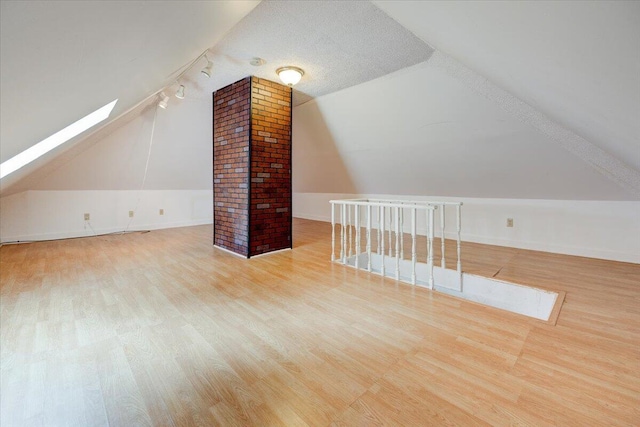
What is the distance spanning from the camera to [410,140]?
3965mm

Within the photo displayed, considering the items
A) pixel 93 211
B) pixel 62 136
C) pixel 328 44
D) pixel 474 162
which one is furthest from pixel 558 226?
pixel 93 211

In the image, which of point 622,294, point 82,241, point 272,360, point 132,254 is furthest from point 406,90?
point 82,241

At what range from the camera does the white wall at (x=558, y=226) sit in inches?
132

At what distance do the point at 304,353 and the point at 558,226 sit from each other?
4.14 meters

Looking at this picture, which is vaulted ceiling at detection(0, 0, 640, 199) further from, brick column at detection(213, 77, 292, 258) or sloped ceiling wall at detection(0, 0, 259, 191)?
brick column at detection(213, 77, 292, 258)

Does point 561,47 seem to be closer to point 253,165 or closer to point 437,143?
Result: point 437,143

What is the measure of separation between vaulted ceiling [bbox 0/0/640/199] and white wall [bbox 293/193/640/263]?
3.45ft

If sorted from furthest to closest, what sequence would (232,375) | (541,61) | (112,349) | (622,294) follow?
1. (622,294)
2. (112,349)
3. (232,375)
4. (541,61)

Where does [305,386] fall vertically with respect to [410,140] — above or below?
below

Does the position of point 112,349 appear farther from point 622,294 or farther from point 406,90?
point 622,294

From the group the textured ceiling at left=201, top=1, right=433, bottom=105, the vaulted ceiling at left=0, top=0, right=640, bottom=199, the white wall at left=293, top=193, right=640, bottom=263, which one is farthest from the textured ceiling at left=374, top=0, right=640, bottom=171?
the white wall at left=293, top=193, right=640, bottom=263

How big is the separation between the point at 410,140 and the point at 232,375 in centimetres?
367

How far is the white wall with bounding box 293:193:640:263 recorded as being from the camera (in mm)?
3352

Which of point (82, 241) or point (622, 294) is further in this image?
point (82, 241)
